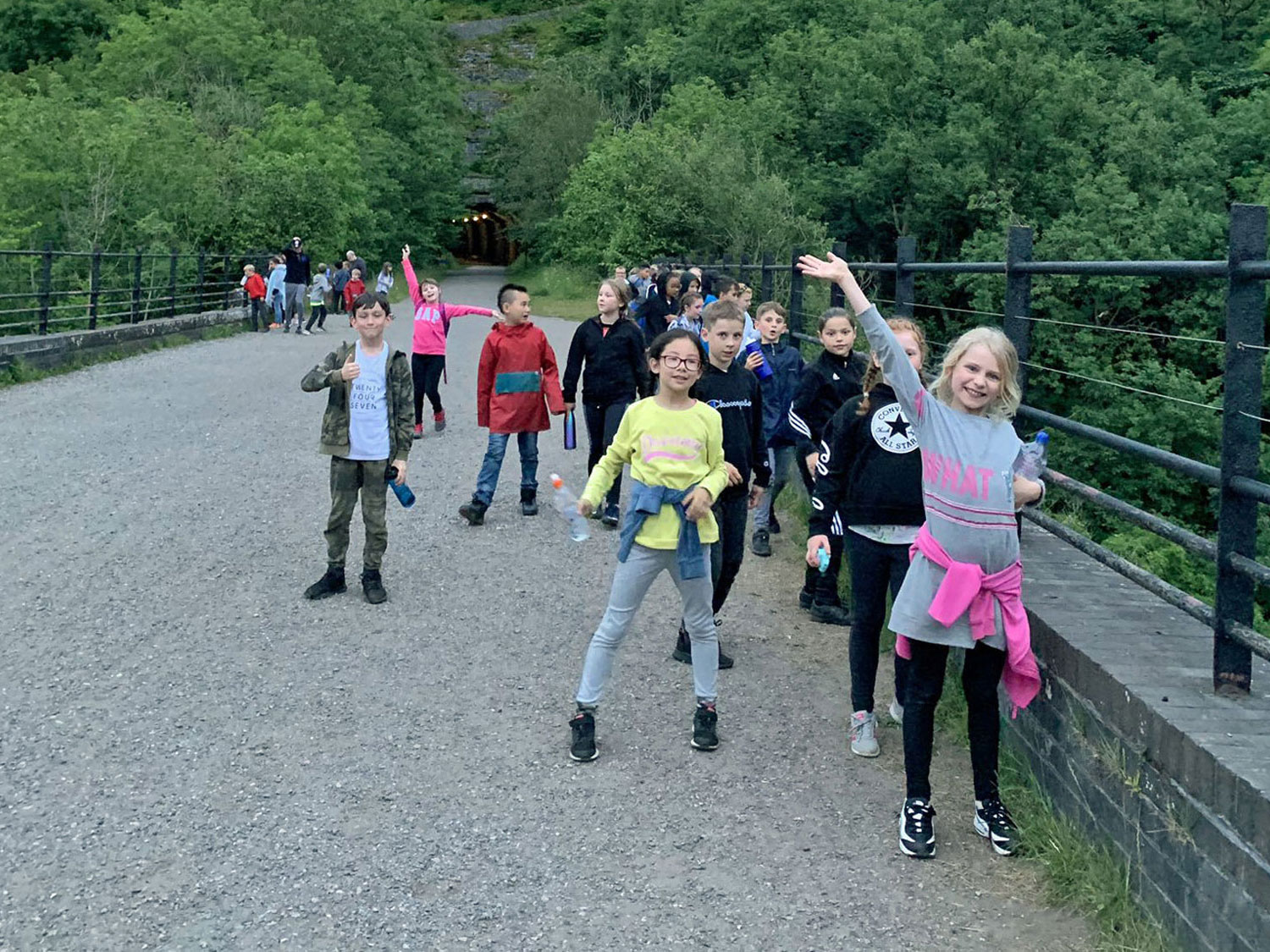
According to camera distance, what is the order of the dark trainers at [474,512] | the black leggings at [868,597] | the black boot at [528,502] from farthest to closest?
1. the black boot at [528,502]
2. the dark trainers at [474,512]
3. the black leggings at [868,597]

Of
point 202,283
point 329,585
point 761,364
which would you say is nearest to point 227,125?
point 202,283

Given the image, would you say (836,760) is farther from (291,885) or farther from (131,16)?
(131,16)

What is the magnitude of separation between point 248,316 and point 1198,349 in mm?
20524

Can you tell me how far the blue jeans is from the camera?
9.37 metres

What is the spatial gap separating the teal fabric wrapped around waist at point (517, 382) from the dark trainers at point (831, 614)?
3047 millimetres

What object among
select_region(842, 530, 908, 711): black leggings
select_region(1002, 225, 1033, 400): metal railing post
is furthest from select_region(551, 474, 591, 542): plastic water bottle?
select_region(1002, 225, 1033, 400): metal railing post

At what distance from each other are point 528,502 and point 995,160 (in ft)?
131

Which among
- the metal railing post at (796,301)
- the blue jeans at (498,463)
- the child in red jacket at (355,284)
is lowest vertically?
the blue jeans at (498,463)

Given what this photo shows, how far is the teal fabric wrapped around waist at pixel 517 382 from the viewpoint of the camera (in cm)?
947

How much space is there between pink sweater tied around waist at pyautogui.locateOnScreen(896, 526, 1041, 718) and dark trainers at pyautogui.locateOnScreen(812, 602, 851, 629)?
283 cm

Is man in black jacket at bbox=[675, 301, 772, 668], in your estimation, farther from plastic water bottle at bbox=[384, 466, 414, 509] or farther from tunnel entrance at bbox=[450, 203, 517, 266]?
tunnel entrance at bbox=[450, 203, 517, 266]

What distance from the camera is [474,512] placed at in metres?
9.32

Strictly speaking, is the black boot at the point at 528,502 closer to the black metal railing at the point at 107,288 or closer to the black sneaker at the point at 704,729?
the black sneaker at the point at 704,729

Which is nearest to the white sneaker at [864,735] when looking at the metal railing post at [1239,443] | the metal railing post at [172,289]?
the metal railing post at [1239,443]
